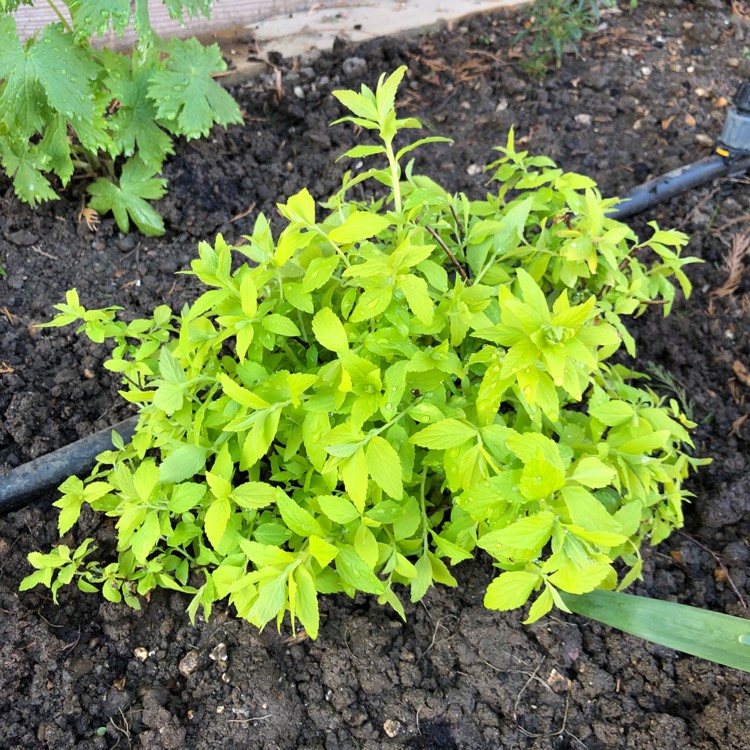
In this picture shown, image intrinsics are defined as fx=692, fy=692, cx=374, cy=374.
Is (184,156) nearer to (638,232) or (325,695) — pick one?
(638,232)

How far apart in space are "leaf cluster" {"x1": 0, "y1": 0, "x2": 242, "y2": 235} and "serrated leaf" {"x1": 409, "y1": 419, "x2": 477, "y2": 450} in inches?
58.1

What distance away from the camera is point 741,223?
8.63ft

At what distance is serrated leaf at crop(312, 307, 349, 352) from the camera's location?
1.14 meters

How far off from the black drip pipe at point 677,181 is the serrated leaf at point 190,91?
141 centimetres

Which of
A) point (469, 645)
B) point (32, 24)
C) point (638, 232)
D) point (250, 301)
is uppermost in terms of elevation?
point (32, 24)

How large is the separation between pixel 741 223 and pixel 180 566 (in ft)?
7.72

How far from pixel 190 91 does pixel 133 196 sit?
1.31ft

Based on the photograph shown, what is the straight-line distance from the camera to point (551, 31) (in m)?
3.09

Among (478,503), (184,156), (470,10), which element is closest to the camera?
(478,503)

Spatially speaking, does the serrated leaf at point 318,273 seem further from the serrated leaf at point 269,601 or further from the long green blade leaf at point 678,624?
the long green blade leaf at point 678,624

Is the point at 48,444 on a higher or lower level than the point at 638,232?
higher

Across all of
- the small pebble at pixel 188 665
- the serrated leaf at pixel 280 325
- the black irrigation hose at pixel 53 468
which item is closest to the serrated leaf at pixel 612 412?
the serrated leaf at pixel 280 325

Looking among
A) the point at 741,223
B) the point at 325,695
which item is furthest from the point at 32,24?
the point at 741,223

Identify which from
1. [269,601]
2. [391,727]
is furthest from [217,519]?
[391,727]
